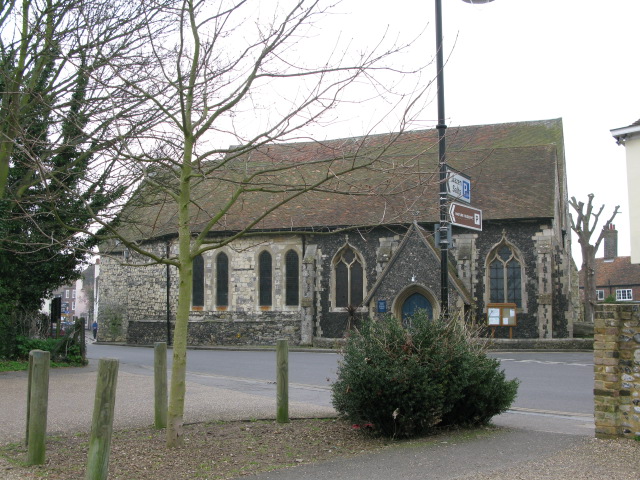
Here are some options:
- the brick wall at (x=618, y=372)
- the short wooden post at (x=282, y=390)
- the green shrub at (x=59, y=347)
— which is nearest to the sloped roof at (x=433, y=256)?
the green shrub at (x=59, y=347)

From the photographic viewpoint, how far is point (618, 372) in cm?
734

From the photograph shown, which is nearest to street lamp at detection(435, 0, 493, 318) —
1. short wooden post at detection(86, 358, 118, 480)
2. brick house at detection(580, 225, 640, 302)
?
short wooden post at detection(86, 358, 118, 480)

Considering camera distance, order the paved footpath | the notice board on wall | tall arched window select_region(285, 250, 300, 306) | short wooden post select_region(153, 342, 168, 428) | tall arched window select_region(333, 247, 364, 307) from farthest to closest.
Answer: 1. tall arched window select_region(285, 250, 300, 306)
2. tall arched window select_region(333, 247, 364, 307)
3. the notice board on wall
4. short wooden post select_region(153, 342, 168, 428)
5. the paved footpath

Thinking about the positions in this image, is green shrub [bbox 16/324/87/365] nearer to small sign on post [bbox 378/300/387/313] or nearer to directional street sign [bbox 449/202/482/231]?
directional street sign [bbox 449/202/482/231]

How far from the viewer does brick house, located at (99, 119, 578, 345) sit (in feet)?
88.8

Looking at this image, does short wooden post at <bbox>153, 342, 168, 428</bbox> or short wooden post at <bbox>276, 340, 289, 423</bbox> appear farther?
short wooden post at <bbox>276, 340, 289, 423</bbox>

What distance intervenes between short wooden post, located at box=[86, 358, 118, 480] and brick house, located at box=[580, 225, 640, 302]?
5946 cm

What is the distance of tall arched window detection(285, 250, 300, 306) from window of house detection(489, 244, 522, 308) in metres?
8.89

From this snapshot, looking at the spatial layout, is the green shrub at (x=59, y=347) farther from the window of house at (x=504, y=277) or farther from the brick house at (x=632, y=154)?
the window of house at (x=504, y=277)

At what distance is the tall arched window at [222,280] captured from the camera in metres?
32.8

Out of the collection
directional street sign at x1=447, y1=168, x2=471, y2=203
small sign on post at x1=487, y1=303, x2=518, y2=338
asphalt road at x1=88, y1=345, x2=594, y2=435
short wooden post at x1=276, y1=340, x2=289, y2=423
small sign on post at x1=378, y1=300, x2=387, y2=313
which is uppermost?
directional street sign at x1=447, y1=168, x2=471, y2=203

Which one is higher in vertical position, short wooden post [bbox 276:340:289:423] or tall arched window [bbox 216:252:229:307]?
tall arched window [bbox 216:252:229:307]

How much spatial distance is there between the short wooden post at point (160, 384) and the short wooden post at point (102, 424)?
2.28 m

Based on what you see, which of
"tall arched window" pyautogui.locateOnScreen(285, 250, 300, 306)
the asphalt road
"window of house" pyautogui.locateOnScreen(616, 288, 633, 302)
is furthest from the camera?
"window of house" pyautogui.locateOnScreen(616, 288, 633, 302)
